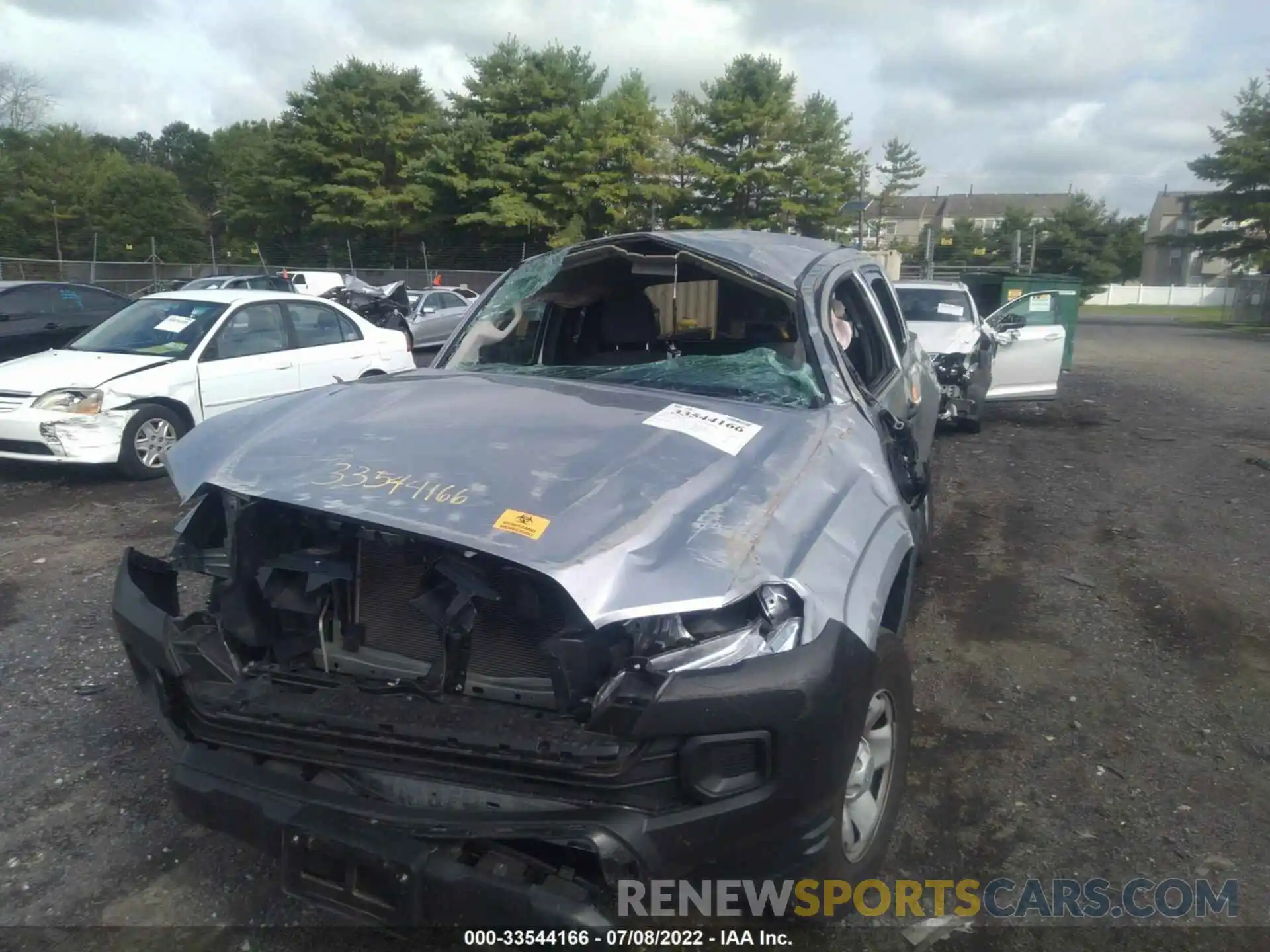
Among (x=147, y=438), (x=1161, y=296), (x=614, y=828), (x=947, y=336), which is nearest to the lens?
(x=614, y=828)

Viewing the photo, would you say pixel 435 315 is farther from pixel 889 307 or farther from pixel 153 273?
pixel 153 273

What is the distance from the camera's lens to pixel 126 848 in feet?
10.4

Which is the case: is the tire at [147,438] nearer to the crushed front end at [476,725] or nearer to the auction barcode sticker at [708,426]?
the crushed front end at [476,725]

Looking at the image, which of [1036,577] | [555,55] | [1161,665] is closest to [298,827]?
[1161,665]

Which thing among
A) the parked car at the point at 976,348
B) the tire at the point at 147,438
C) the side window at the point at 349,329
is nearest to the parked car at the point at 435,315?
the side window at the point at 349,329

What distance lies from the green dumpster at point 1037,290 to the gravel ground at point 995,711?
7.48 meters

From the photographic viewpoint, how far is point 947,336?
A: 1081cm

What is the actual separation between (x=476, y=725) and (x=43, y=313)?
12.2 meters

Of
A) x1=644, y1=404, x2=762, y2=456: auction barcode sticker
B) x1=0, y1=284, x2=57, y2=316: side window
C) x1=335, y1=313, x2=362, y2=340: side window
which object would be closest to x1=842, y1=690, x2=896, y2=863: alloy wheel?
x1=644, y1=404, x2=762, y2=456: auction barcode sticker

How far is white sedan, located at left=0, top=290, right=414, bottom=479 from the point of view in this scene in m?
7.75

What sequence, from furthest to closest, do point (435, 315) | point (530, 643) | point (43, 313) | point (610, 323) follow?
point (435, 315) < point (43, 313) < point (610, 323) < point (530, 643)

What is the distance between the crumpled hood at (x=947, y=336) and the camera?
10344 millimetres

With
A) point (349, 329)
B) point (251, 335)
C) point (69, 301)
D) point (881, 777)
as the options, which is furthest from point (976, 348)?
point (69, 301)

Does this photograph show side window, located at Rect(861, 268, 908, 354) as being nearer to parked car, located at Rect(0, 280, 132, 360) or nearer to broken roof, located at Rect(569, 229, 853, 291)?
broken roof, located at Rect(569, 229, 853, 291)
